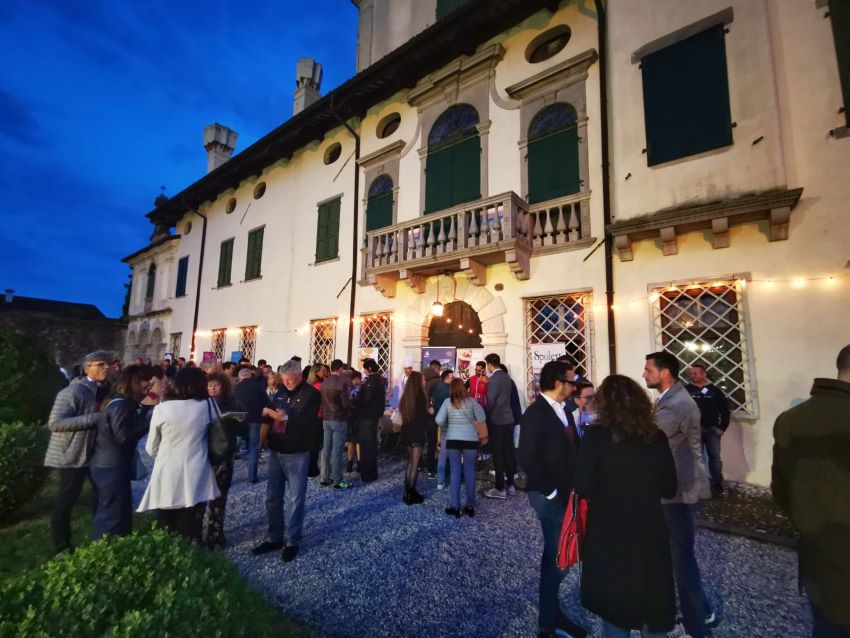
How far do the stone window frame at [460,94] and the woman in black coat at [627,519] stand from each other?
7652 mm

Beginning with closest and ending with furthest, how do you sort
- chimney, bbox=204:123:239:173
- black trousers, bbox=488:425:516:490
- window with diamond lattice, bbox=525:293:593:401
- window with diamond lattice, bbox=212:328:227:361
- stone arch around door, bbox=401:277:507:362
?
black trousers, bbox=488:425:516:490, window with diamond lattice, bbox=525:293:593:401, stone arch around door, bbox=401:277:507:362, window with diamond lattice, bbox=212:328:227:361, chimney, bbox=204:123:239:173

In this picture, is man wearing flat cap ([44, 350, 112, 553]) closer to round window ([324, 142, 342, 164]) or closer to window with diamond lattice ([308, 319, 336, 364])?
window with diamond lattice ([308, 319, 336, 364])

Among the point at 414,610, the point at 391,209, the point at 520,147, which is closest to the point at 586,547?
the point at 414,610

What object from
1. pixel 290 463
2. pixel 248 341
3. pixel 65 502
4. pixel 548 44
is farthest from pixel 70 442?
pixel 248 341

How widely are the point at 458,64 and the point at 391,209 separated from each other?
12.5 feet

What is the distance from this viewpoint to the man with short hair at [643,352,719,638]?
2724mm

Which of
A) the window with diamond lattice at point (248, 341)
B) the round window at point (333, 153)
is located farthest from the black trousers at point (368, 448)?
the round window at point (333, 153)

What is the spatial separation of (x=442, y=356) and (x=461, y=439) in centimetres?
443

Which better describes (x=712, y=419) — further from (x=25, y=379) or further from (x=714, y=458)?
(x=25, y=379)

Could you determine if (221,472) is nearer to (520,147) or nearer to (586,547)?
(586,547)

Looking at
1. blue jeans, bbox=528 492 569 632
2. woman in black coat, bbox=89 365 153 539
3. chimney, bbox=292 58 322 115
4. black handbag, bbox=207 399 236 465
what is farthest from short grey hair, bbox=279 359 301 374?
chimney, bbox=292 58 322 115

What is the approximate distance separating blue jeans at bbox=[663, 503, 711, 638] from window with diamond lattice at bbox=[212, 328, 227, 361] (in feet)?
51.5

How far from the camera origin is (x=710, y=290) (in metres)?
6.46

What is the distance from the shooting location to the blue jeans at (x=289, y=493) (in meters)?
4.02
